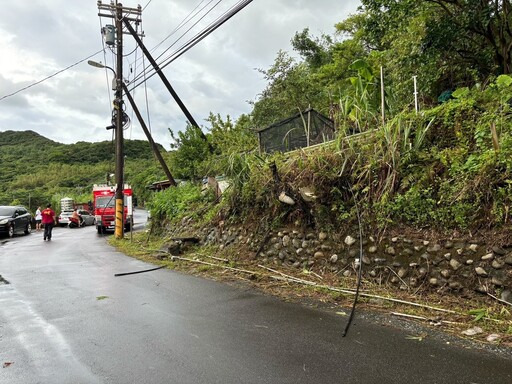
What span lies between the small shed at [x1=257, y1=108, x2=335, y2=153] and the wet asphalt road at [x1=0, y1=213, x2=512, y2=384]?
4.49m

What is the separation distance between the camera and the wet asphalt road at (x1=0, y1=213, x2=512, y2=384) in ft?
10.2

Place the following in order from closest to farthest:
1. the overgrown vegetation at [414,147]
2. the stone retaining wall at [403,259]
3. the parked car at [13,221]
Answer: the stone retaining wall at [403,259], the overgrown vegetation at [414,147], the parked car at [13,221]

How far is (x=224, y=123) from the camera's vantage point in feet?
56.6

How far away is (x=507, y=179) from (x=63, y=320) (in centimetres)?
617

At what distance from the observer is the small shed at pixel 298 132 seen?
8.78 metres

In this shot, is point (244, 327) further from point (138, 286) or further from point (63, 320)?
point (138, 286)

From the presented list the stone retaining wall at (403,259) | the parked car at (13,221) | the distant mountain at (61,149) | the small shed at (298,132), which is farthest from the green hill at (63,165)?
the stone retaining wall at (403,259)

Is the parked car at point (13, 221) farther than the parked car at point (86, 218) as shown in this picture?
No

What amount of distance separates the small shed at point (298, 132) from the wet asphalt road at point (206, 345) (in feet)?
14.7

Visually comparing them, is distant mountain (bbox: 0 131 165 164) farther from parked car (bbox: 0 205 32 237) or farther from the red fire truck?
parked car (bbox: 0 205 32 237)

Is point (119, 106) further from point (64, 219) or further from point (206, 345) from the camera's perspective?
point (64, 219)


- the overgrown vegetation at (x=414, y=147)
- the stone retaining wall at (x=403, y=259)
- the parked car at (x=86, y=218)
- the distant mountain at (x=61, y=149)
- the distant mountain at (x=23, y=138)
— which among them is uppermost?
the distant mountain at (x=23, y=138)

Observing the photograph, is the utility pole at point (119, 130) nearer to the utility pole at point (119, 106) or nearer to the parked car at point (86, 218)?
the utility pole at point (119, 106)

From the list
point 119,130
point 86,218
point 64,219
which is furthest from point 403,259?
point 86,218
